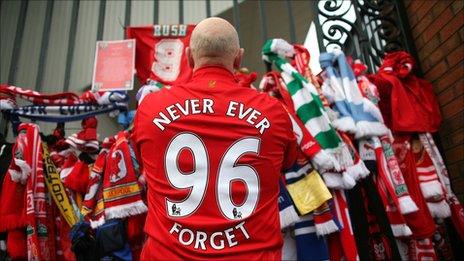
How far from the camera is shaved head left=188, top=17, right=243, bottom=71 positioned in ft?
4.90

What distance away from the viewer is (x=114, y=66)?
3.00 metres

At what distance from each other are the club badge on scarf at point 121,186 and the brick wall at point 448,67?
7.49 feet

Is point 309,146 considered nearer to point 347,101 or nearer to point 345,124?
point 345,124

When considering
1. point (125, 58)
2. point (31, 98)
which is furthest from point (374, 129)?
point (31, 98)

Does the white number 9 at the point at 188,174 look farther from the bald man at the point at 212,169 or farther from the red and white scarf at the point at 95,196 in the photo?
the red and white scarf at the point at 95,196

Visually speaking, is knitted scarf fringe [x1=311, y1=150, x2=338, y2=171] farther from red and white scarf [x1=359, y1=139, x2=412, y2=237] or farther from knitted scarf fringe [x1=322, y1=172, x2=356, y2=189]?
red and white scarf [x1=359, y1=139, x2=412, y2=237]

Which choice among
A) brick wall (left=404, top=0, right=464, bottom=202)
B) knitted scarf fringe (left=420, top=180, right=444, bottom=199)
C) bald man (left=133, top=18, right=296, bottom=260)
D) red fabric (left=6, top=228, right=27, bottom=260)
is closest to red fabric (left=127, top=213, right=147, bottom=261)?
red fabric (left=6, top=228, right=27, bottom=260)

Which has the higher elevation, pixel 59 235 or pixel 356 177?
pixel 356 177

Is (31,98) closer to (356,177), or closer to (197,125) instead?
(197,125)

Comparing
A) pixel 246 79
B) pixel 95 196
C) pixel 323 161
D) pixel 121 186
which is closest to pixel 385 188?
pixel 323 161

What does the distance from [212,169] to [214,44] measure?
0.54 m

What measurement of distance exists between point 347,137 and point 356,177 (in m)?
0.30

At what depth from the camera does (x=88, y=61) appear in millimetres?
4172

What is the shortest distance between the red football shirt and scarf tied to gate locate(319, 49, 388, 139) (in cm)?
102
